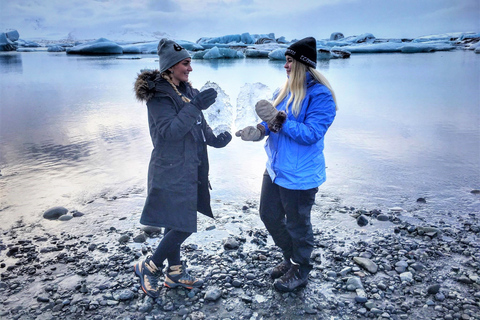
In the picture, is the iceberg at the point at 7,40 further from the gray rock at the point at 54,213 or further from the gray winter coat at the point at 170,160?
the gray winter coat at the point at 170,160

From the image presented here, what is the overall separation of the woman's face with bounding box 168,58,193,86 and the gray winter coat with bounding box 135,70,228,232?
80mm

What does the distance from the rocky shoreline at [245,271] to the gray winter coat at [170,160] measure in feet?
2.35

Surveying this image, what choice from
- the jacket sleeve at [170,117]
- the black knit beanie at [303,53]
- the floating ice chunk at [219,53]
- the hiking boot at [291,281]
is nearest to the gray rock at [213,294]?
the hiking boot at [291,281]

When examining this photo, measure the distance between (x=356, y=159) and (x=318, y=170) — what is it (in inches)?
170

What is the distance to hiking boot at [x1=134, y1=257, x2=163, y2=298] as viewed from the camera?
117 inches

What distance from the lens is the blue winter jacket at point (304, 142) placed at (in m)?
2.69

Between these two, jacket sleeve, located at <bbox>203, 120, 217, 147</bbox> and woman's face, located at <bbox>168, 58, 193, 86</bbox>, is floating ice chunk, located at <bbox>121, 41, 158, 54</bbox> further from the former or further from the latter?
woman's face, located at <bbox>168, 58, 193, 86</bbox>

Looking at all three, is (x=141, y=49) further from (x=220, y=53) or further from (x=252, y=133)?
(x=252, y=133)

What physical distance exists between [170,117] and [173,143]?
206mm

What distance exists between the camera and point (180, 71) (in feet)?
9.11

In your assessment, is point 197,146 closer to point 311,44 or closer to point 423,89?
point 311,44

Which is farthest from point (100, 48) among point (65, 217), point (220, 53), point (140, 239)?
point (140, 239)

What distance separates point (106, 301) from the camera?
2930 millimetres

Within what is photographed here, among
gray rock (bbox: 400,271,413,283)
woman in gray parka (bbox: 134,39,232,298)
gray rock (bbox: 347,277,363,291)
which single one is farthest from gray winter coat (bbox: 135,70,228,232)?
gray rock (bbox: 400,271,413,283)
